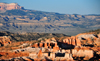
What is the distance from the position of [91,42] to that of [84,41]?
2.17m

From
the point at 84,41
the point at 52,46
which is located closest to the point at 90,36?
the point at 84,41

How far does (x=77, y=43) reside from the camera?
85.6m

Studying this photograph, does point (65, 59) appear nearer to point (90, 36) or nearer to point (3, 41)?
point (90, 36)

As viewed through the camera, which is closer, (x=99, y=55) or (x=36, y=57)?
(x=36, y=57)

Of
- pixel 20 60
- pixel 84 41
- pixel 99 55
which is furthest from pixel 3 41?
pixel 20 60

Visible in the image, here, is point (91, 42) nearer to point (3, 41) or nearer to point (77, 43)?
point (77, 43)

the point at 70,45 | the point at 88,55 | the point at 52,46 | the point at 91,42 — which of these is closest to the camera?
the point at 88,55

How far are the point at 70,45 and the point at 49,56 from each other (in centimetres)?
2685

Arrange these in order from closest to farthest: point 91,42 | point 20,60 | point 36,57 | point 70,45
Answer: point 20,60 → point 36,57 → point 70,45 → point 91,42

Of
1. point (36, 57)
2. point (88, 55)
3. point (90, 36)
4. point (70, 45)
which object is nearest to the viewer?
point (36, 57)

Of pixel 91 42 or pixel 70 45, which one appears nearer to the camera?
pixel 70 45

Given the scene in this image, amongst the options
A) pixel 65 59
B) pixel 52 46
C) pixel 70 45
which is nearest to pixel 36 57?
pixel 65 59

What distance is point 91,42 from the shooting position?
302 ft

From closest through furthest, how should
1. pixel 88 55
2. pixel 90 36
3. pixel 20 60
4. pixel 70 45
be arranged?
pixel 20 60 → pixel 88 55 → pixel 70 45 → pixel 90 36
